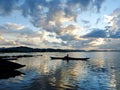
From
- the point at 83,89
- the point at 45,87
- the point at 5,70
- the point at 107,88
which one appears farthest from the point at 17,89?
the point at 5,70

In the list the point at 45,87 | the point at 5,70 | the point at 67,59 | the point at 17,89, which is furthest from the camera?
the point at 67,59

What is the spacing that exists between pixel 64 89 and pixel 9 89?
9844mm

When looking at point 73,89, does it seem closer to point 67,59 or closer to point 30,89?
point 30,89

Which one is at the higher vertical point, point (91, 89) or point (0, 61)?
point (0, 61)

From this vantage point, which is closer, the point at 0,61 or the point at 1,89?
the point at 1,89

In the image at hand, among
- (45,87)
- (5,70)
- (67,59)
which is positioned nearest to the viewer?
(45,87)

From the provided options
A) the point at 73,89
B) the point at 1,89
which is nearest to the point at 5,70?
the point at 1,89

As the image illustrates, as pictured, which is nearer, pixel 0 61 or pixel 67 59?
pixel 0 61

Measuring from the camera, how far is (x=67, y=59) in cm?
14162

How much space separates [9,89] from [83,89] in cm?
1344

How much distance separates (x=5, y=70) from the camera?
63.0 m

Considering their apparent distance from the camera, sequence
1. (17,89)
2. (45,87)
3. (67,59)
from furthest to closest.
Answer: (67,59)
(45,87)
(17,89)

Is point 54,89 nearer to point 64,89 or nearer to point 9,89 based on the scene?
point 64,89

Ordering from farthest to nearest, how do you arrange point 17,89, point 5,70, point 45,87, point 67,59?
1. point 67,59
2. point 5,70
3. point 45,87
4. point 17,89
